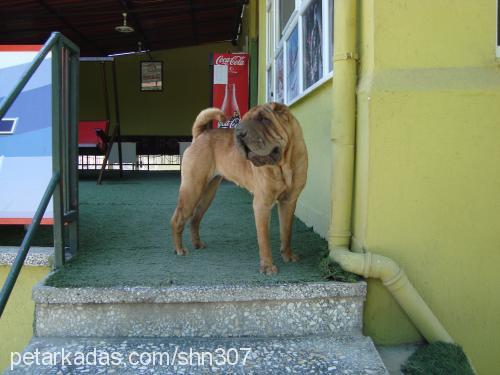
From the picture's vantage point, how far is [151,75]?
1527cm

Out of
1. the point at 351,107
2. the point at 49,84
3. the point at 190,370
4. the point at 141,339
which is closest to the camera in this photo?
the point at 190,370

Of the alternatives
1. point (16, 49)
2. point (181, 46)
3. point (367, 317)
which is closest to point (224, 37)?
point (181, 46)

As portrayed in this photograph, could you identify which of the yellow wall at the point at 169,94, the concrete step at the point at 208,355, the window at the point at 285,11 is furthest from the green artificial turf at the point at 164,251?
the yellow wall at the point at 169,94

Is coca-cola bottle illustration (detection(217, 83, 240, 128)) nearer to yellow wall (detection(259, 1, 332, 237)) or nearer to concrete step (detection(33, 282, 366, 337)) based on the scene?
yellow wall (detection(259, 1, 332, 237))

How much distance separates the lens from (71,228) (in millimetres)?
2568

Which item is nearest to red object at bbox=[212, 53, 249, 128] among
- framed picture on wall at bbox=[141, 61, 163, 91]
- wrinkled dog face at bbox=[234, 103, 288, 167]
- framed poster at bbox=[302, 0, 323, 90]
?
framed poster at bbox=[302, 0, 323, 90]

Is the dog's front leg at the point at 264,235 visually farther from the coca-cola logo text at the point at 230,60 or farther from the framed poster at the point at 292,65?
the coca-cola logo text at the point at 230,60

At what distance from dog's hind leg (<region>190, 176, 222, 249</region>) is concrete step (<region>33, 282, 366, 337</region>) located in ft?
2.94

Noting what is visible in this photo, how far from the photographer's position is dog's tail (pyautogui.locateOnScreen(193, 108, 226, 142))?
2.78m

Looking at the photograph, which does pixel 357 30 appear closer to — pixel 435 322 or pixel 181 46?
pixel 435 322

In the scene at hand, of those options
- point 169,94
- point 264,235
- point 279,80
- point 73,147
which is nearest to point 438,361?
point 264,235

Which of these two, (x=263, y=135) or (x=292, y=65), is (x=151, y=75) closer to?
(x=292, y=65)

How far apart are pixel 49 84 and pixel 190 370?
1.69m

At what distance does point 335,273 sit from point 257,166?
630 millimetres
